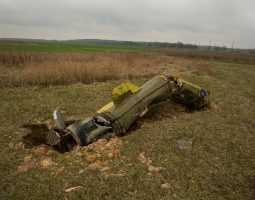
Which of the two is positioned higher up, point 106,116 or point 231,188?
point 106,116

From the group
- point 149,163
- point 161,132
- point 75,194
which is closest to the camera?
point 75,194

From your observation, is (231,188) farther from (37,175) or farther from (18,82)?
(18,82)

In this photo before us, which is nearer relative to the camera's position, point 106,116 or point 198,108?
point 106,116

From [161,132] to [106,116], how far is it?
1.28 m

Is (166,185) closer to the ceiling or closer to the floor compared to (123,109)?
closer to the floor

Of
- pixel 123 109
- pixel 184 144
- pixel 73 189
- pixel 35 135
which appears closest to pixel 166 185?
pixel 73 189

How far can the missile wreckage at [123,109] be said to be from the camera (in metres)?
5.43

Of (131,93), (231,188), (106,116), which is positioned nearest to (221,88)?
(131,93)

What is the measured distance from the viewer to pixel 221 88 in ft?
39.0

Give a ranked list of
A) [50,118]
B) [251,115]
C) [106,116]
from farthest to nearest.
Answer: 1. [251,115]
2. [50,118]
3. [106,116]

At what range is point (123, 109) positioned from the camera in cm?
616

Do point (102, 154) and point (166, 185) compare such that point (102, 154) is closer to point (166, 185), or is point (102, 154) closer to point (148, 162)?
point (148, 162)

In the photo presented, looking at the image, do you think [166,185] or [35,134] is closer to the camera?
[166,185]

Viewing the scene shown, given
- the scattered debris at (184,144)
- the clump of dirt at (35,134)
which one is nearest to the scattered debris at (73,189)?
the clump of dirt at (35,134)
